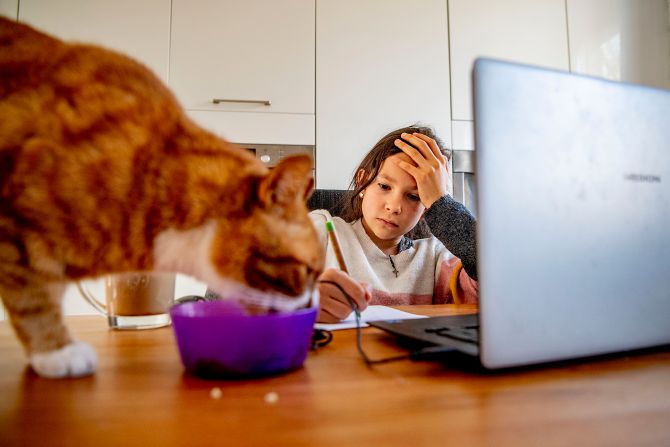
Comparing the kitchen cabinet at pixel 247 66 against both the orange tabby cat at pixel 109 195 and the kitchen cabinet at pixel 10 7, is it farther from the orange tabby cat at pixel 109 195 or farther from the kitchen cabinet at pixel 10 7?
the orange tabby cat at pixel 109 195

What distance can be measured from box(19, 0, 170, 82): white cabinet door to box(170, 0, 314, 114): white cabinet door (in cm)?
6

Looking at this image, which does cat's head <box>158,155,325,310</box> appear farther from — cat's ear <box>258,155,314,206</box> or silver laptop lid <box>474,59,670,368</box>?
silver laptop lid <box>474,59,670,368</box>

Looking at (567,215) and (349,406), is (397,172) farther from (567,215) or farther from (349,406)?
(349,406)

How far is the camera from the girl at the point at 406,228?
1283 mm

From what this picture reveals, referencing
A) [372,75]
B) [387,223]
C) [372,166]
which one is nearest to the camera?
[387,223]

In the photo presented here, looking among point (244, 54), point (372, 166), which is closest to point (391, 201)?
point (372, 166)

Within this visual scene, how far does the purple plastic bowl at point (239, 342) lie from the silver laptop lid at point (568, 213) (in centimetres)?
21

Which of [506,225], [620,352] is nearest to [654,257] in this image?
[620,352]

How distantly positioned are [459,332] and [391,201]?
0.82 m

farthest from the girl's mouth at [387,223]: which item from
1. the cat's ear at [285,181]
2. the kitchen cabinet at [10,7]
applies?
the kitchen cabinet at [10,7]

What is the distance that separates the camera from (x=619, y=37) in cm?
251

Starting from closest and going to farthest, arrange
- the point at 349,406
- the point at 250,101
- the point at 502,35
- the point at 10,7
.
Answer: the point at 349,406
the point at 10,7
the point at 250,101
the point at 502,35

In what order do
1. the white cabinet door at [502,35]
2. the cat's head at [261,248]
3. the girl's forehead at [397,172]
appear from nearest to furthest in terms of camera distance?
the cat's head at [261,248] < the girl's forehead at [397,172] < the white cabinet door at [502,35]

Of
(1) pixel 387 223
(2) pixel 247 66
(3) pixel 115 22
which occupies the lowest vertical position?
(1) pixel 387 223
